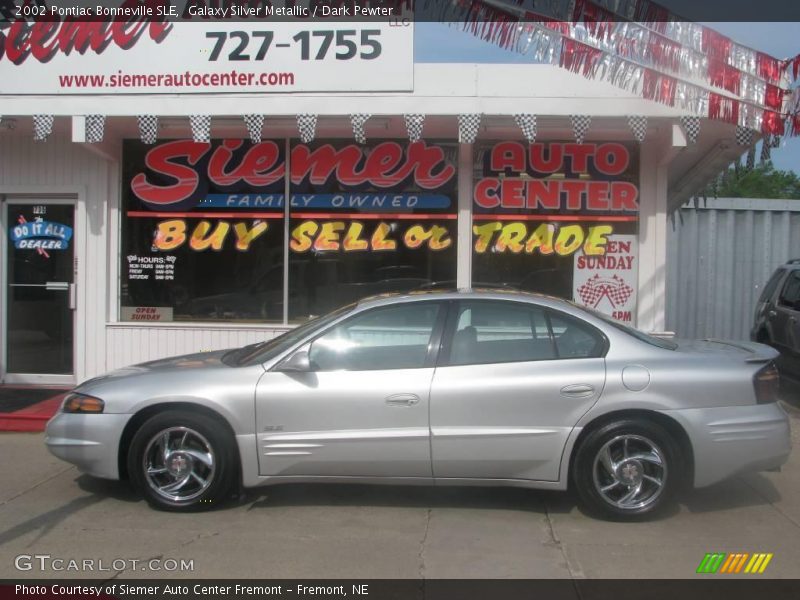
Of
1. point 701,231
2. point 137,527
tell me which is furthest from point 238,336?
point 701,231

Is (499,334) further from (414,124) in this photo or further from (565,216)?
(565,216)

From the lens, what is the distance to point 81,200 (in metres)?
9.34

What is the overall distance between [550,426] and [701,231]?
9.72 metres

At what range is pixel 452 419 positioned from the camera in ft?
17.4

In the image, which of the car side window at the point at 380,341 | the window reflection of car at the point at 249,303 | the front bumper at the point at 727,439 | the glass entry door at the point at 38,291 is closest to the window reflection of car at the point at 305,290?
the window reflection of car at the point at 249,303

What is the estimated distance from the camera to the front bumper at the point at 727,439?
17.3 ft

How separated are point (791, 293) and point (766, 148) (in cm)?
294

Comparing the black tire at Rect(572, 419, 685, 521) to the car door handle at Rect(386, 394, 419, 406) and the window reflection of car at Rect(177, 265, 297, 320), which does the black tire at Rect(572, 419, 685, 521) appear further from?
the window reflection of car at Rect(177, 265, 297, 320)

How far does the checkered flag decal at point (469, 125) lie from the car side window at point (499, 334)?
3.08 m

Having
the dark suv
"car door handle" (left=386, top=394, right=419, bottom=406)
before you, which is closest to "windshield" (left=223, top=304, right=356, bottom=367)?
"car door handle" (left=386, top=394, right=419, bottom=406)
